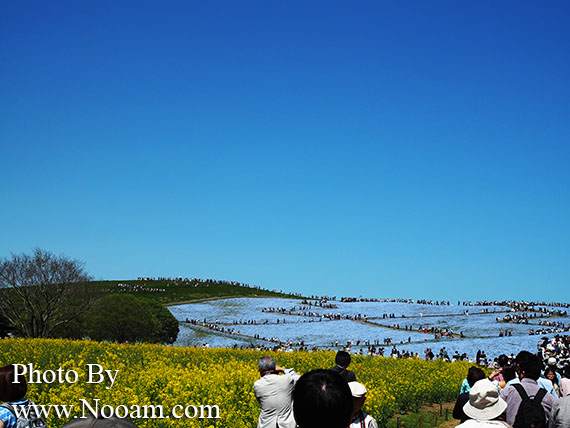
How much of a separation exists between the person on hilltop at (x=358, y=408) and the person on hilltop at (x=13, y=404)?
2876 millimetres

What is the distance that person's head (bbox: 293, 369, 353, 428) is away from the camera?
288 centimetres

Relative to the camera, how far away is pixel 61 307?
47.6 meters

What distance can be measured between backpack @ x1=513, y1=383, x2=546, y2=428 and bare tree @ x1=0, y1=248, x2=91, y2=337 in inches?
1827

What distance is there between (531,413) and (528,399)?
0.64ft

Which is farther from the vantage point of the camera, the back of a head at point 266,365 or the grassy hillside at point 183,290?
the grassy hillside at point 183,290

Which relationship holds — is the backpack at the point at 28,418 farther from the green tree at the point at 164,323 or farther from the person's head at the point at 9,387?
the green tree at the point at 164,323

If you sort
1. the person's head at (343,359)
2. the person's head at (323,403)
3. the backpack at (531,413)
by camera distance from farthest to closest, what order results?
the person's head at (343,359) < the backpack at (531,413) < the person's head at (323,403)

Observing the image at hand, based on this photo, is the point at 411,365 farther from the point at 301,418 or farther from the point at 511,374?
the point at 301,418

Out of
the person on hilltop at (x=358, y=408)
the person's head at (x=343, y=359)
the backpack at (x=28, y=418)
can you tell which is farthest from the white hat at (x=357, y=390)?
the person's head at (x=343, y=359)

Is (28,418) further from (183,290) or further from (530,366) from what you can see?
(183,290)

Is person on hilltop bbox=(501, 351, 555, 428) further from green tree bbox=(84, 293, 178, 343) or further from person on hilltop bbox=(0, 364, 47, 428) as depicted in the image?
green tree bbox=(84, 293, 178, 343)

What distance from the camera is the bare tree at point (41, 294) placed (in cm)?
4644

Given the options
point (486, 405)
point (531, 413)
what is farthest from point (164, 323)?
point (486, 405)

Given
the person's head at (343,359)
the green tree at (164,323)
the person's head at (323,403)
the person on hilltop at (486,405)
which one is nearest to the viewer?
the person's head at (323,403)
